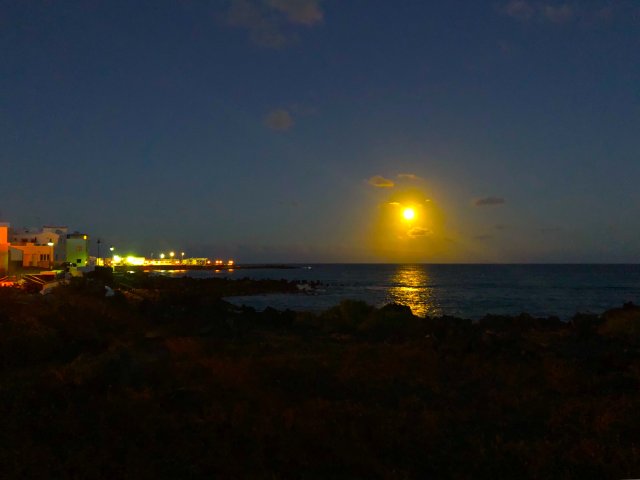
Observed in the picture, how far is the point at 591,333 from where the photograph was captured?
80.6ft

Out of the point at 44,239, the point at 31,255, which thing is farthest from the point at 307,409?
the point at 44,239

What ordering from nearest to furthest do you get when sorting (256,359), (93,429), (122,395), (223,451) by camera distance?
(223,451)
(93,429)
(122,395)
(256,359)

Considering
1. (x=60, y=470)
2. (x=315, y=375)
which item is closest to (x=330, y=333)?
(x=315, y=375)

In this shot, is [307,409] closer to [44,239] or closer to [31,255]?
[31,255]

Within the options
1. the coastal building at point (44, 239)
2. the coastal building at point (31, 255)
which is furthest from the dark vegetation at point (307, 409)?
the coastal building at point (44, 239)

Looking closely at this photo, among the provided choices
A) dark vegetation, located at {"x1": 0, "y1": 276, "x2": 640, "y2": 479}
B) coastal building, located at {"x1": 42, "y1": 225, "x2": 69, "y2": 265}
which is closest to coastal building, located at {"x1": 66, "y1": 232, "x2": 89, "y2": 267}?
coastal building, located at {"x1": 42, "y1": 225, "x2": 69, "y2": 265}

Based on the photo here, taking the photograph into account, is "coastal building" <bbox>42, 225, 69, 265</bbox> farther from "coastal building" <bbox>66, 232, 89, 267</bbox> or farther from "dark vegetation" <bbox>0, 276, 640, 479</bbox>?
"dark vegetation" <bbox>0, 276, 640, 479</bbox>

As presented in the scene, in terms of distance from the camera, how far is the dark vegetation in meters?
7.25

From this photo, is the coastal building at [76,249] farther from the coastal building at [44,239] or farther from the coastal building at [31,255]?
the coastal building at [31,255]

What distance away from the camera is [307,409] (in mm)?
9625

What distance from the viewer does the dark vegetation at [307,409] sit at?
23.8 ft

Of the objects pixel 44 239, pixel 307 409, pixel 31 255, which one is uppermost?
pixel 44 239

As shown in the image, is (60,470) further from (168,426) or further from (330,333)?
(330,333)

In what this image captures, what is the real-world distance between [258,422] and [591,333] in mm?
21172
